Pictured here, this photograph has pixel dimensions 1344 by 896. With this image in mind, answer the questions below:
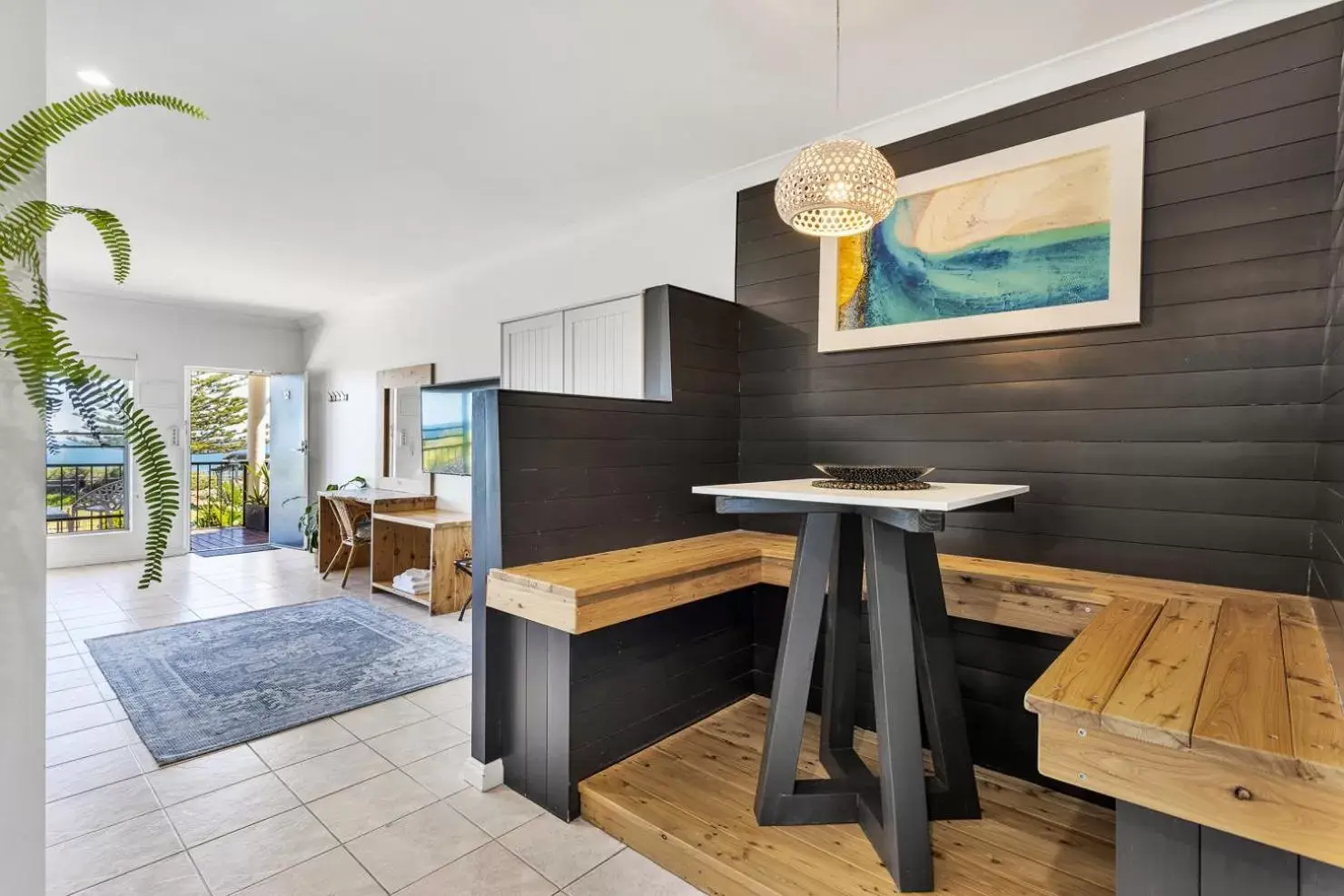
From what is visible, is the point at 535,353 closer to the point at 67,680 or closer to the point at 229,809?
the point at 229,809

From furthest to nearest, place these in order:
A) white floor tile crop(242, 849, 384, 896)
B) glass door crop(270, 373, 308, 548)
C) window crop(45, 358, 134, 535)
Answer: glass door crop(270, 373, 308, 548) < window crop(45, 358, 134, 535) < white floor tile crop(242, 849, 384, 896)

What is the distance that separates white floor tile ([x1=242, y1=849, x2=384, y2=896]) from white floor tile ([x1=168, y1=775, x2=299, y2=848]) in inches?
13.9

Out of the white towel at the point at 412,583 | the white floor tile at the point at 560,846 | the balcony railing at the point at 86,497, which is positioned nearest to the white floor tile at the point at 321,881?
the white floor tile at the point at 560,846

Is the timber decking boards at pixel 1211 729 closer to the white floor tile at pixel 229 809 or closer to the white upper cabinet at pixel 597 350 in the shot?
the white upper cabinet at pixel 597 350

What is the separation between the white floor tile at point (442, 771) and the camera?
225cm

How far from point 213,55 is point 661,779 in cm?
298

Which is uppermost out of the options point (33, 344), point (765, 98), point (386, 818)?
point (765, 98)

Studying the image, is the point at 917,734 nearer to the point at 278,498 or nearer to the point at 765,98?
the point at 765,98

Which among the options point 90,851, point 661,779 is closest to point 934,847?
point 661,779

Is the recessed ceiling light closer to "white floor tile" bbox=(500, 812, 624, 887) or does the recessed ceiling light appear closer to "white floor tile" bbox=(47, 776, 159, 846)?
"white floor tile" bbox=(47, 776, 159, 846)

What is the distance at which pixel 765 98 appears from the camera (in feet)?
8.25

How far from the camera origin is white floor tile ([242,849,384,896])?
1.72 m

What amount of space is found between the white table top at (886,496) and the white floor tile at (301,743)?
1.91 m

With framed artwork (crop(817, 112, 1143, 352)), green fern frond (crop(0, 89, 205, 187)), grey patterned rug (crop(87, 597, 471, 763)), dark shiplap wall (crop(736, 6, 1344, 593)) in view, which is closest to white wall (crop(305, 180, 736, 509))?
framed artwork (crop(817, 112, 1143, 352))
